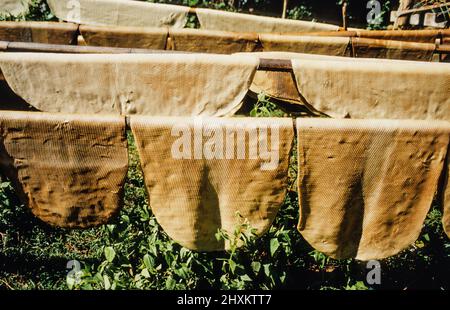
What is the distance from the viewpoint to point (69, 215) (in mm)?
1791

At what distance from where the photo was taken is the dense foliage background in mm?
1912

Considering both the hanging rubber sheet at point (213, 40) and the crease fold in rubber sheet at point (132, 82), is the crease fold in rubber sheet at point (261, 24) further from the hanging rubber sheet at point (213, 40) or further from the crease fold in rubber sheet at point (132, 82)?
the crease fold in rubber sheet at point (132, 82)

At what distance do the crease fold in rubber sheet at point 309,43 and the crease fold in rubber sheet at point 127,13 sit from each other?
1132 millimetres

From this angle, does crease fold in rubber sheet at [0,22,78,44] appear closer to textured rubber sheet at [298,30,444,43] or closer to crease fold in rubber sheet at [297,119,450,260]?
textured rubber sheet at [298,30,444,43]

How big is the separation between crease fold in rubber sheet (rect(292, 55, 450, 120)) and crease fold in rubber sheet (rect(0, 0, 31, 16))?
3461mm

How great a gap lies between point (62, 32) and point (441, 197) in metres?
2.70

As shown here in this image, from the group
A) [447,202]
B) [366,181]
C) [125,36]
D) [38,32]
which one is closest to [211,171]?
[366,181]

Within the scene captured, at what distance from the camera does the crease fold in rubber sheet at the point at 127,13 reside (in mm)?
3617

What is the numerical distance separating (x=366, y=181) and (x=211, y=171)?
71cm

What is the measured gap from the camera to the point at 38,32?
2.82 meters

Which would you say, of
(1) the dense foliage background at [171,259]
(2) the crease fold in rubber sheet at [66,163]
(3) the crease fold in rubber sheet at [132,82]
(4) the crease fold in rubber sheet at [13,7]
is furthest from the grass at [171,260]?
(4) the crease fold in rubber sheet at [13,7]

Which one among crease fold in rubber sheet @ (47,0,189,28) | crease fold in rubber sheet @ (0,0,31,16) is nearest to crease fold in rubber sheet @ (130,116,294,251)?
crease fold in rubber sheet @ (47,0,189,28)
